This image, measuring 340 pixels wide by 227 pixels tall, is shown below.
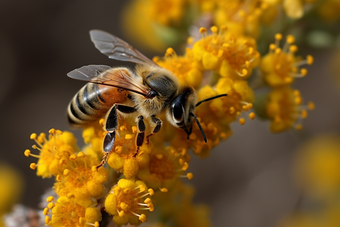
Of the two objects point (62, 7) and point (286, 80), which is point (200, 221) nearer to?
point (286, 80)

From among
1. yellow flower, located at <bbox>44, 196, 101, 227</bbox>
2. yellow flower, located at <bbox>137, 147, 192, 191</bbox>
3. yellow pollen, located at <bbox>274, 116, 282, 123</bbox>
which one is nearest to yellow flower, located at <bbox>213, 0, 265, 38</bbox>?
yellow pollen, located at <bbox>274, 116, 282, 123</bbox>

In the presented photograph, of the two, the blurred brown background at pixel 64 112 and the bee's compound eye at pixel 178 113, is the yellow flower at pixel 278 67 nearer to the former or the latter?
the bee's compound eye at pixel 178 113

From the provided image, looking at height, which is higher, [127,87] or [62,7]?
[62,7]

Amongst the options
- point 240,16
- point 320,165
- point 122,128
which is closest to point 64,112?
point 320,165

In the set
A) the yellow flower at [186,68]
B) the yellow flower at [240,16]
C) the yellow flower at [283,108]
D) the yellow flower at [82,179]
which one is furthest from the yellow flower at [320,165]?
the yellow flower at [82,179]

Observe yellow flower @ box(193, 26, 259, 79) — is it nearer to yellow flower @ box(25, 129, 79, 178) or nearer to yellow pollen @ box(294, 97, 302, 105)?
yellow pollen @ box(294, 97, 302, 105)

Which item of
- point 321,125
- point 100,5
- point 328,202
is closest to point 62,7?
point 100,5

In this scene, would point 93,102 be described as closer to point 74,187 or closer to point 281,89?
point 74,187
